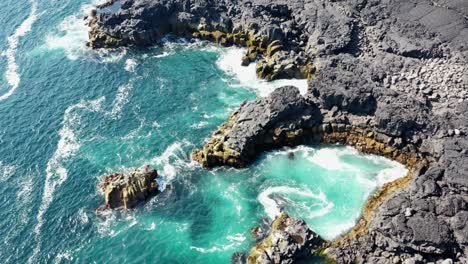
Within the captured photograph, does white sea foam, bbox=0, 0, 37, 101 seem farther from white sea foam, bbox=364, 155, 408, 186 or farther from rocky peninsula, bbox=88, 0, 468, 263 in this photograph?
white sea foam, bbox=364, 155, 408, 186

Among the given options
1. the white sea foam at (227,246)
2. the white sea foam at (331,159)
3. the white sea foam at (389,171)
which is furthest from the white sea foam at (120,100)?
the white sea foam at (389,171)

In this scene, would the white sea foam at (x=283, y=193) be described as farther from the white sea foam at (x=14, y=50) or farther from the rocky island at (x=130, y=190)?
the white sea foam at (x=14, y=50)

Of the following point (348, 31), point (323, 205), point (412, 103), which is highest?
point (348, 31)

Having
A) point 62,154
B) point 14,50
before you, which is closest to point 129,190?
point 62,154

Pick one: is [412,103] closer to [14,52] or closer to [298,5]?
[298,5]

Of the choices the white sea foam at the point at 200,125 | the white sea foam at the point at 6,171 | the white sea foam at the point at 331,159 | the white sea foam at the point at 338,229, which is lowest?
the white sea foam at the point at 338,229

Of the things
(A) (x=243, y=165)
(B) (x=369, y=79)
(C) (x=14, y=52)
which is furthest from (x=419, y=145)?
(C) (x=14, y=52)

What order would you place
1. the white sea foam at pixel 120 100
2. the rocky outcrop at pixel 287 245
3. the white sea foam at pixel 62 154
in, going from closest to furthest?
the rocky outcrop at pixel 287 245 < the white sea foam at pixel 62 154 < the white sea foam at pixel 120 100
